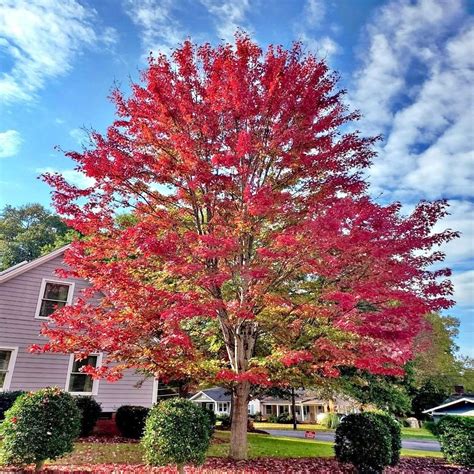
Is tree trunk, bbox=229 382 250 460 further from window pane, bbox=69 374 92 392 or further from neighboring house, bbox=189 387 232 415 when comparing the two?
neighboring house, bbox=189 387 232 415

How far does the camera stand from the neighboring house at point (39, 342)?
13547 mm

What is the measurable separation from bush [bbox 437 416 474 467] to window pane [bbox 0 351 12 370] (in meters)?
16.7

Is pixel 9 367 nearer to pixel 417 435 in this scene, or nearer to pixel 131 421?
pixel 131 421

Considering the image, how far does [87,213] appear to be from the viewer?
8703 millimetres

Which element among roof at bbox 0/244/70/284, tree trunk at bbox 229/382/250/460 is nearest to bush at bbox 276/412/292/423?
roof at bbox 0/244/70/284

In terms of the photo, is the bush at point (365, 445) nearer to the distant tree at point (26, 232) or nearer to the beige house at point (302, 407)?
the distant tree at point (26, 232)

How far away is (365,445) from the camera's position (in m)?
9.42

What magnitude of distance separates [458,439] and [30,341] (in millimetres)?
16481

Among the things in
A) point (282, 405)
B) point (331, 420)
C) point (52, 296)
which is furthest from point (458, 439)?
point (282, 405)

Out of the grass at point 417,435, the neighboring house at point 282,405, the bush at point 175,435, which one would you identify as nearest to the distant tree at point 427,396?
the grass at point 417,435

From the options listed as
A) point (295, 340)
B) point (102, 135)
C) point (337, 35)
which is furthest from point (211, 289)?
point (337, 35)

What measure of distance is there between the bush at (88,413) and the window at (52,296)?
3.89m

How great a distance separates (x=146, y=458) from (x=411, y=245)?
708 centimetres

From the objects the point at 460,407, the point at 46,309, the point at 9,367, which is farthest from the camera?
the point at 460,407
